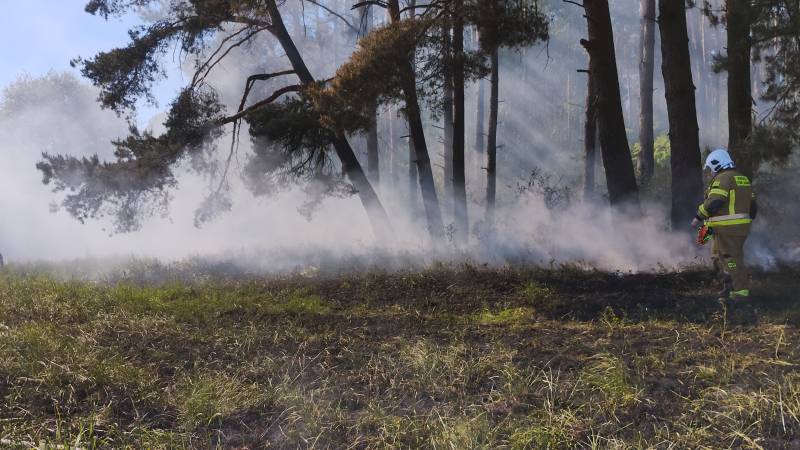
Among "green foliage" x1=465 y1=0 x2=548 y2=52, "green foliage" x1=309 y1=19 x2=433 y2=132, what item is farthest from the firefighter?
"green foliage" x1=309 y1=19 x2=433 y2=132

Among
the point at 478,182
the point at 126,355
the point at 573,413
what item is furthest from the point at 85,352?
the point at 478,182

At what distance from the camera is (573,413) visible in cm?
356

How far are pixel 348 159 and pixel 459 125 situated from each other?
2.49m

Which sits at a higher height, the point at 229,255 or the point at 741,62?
the point at 741,62

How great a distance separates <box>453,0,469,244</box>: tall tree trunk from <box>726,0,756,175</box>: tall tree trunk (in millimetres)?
4204

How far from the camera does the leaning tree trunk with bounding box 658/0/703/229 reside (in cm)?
912

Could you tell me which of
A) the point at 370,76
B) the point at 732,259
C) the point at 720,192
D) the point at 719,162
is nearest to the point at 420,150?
the point at 370,76

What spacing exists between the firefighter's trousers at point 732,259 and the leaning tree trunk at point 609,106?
3.40 metres

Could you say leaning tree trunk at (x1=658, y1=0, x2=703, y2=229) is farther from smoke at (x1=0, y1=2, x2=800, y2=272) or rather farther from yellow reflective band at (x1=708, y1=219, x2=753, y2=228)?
yellow reflective band at (x1=708, y1=219, x2=753, y2=228)

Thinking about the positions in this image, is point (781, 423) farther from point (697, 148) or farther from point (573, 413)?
point (697, 148)

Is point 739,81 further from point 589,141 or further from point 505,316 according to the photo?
point 589,141

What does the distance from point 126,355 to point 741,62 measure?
9.69m

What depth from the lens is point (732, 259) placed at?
642cm

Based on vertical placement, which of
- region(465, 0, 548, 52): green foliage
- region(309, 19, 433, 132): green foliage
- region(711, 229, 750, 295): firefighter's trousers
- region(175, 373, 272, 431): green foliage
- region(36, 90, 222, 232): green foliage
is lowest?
region(175, 373, 272, 431): green foliage
